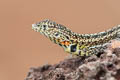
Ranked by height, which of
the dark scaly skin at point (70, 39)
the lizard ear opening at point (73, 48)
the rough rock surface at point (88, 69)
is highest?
the dark scaly skin at point (70, 39)

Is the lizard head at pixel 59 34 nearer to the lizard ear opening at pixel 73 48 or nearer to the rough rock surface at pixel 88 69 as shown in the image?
the lizard ear opening at pixel 73 48

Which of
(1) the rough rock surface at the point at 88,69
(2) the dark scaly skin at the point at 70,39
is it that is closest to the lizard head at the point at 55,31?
(2) the dark scaly skin at the point at 70,39

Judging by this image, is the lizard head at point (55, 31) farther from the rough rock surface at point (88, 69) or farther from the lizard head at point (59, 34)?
the rough rock surface at point (88, 69)

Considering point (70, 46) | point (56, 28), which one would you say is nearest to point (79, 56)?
point (70, 46)

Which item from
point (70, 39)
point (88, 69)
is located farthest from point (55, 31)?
point (88, 69)

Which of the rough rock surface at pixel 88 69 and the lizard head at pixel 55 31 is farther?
the lizard head at pixel 55 31

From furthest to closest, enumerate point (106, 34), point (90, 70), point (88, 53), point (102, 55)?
point (106, 34)
point (88, 53)
point (102, 55)
point (90, 70)

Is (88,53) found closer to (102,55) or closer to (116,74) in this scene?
(102,55)

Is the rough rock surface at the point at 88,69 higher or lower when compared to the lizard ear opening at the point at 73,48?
lower
